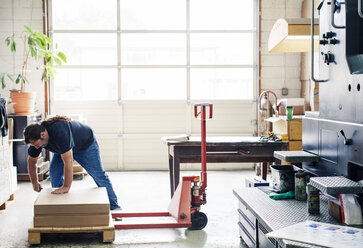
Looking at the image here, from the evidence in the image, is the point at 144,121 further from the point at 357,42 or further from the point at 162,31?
the point at 357,42

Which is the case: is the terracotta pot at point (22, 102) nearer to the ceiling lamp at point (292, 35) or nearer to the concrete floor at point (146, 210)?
the concrete floor at point (146, 210)

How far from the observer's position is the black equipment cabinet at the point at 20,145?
612 cm

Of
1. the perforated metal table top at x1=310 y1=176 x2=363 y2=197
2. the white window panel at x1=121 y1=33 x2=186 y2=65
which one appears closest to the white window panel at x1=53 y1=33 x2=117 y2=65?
the white window panel at x1=121 y1=33 x2=186 y2=65

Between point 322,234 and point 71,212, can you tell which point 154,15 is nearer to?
point 71,212

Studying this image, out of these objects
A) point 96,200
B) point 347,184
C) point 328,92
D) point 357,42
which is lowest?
point 96,200

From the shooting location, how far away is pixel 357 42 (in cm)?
223

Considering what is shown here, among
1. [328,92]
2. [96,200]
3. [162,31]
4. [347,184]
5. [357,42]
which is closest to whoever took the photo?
[347,184]

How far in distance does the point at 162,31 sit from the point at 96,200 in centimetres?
456

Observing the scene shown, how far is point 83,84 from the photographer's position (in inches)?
291

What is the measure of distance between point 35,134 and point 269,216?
2.14 metres

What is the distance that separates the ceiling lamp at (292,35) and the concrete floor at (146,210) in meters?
1.85

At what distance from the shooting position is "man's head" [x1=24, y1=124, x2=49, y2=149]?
3510mm

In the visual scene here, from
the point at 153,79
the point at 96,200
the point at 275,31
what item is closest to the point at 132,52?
the point at 153,79

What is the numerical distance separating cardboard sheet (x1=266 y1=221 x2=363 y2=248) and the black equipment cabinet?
4.99 metres
